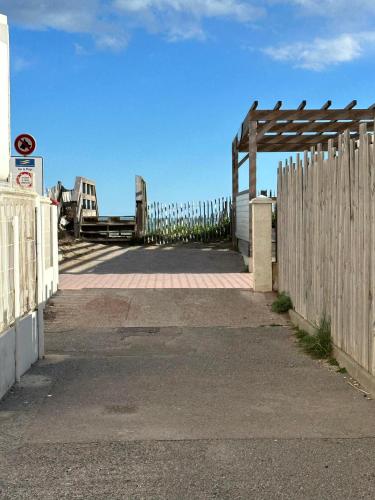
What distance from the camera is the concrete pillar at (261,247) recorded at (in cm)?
1145

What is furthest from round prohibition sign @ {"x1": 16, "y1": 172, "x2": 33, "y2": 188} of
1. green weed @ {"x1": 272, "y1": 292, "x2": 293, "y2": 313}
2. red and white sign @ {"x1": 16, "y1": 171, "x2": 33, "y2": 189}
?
green weed @ {"x1": 272, "y1": 292, "x2": 293, "y2": 313}

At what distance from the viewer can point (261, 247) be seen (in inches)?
452

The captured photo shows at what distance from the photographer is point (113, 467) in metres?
4.08

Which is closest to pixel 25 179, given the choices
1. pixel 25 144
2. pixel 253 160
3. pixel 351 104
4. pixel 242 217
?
pixel 25 144

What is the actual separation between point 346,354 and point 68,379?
297cm

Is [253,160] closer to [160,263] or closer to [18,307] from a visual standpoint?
[160,263]

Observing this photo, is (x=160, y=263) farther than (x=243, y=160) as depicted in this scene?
No

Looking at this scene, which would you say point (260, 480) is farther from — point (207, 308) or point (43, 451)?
point (207, 308)

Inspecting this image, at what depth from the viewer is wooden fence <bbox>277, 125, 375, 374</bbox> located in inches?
240

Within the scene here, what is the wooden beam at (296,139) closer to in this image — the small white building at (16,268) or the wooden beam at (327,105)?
the wooden beam at (327,105)

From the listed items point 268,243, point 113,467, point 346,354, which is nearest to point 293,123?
point 268,243

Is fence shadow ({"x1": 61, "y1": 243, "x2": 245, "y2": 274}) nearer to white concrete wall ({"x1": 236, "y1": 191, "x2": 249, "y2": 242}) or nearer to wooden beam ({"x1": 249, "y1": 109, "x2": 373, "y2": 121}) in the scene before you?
white concrete wall ({"x1": 236, "y1": 191, "x2": 249, "y2": 242})

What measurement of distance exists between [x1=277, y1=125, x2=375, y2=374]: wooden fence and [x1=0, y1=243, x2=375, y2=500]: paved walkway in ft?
1.80

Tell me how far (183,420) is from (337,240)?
310 centimetres
